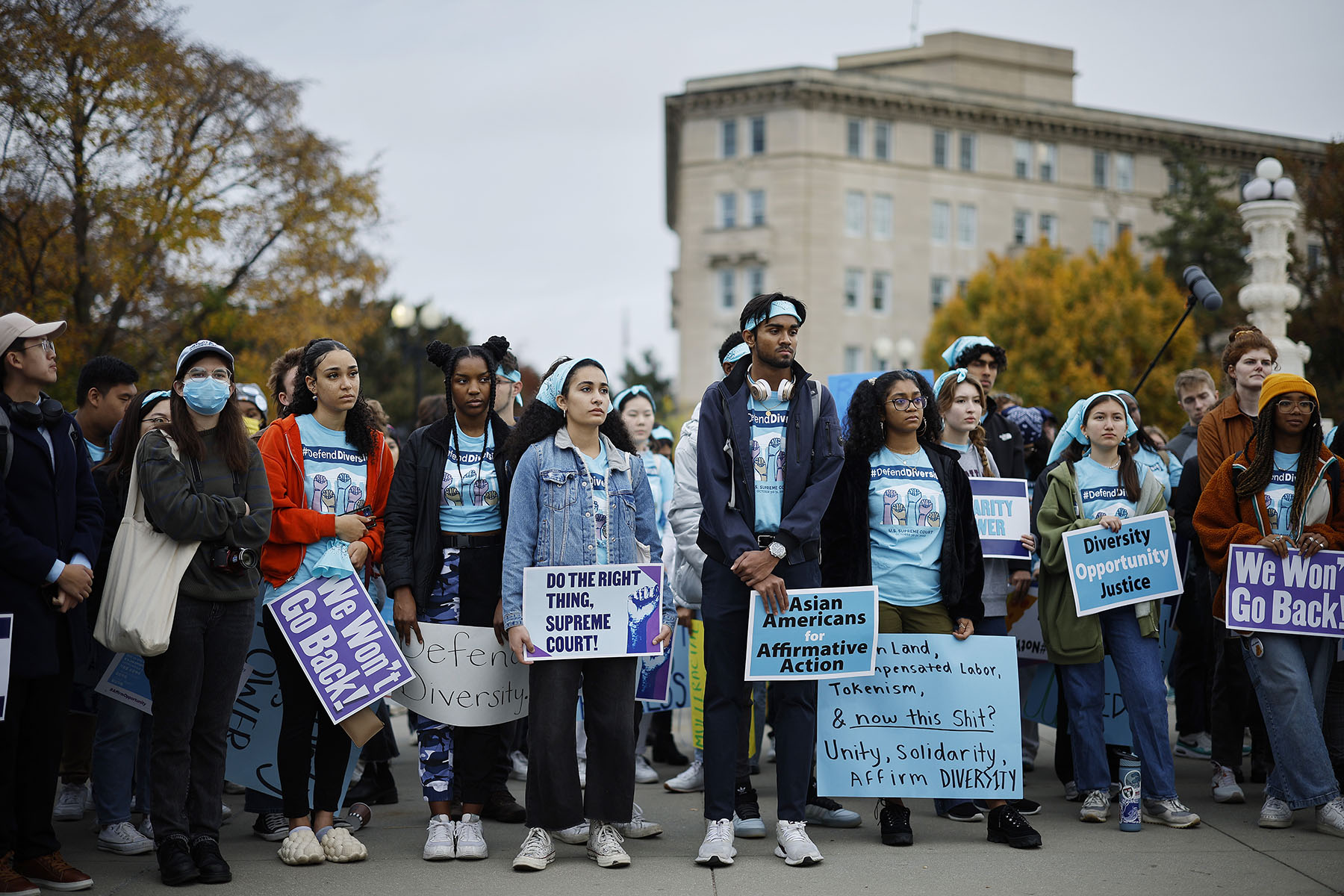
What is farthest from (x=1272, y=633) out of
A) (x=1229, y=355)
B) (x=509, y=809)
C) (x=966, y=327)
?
(x=966, y=327)

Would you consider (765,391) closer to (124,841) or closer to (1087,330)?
(124,841)

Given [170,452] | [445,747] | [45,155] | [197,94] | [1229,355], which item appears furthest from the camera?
[197,94]

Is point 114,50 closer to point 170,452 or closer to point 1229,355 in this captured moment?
point 170,452

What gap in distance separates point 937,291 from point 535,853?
185 feet

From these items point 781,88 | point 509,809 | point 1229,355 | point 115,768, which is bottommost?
point 509,809

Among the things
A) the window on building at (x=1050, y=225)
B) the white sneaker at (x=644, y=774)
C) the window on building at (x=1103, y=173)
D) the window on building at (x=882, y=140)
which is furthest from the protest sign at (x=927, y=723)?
the window on building at (x=1103, y=173)

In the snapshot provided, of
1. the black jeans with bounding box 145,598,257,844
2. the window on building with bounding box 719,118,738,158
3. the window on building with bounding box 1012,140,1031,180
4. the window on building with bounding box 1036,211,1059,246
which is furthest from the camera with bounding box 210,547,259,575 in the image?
the window on building with bounding box 1036,211,1059,246

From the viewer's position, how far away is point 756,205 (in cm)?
5797

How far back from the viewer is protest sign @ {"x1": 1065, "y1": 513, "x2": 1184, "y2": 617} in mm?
6363

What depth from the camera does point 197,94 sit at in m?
24.2

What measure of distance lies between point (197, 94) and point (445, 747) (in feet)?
72.6

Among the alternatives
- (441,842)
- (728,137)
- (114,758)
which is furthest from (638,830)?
(728,137)

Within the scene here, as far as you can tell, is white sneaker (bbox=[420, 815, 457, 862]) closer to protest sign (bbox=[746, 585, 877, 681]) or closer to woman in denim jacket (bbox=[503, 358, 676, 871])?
woman in denim jacket (bbox=[503, 358, 676, 871])

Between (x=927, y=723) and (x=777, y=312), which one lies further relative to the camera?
(x=927, y=723)
